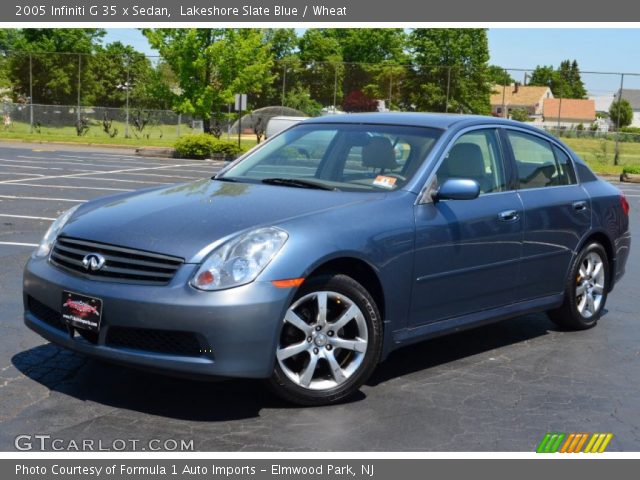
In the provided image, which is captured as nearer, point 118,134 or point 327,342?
point 327,342

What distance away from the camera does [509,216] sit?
18.9 ft

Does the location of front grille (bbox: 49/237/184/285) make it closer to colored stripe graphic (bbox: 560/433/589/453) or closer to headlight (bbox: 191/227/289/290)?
headlight (bbox: 191/227/289/290)

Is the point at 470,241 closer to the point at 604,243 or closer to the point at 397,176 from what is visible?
the point at 397,176

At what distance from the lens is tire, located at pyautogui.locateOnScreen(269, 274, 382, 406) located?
4539mm

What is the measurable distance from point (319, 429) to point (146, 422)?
2.79 ft

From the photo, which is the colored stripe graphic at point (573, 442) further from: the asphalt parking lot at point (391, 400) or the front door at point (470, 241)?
the front door at point (470, 241)

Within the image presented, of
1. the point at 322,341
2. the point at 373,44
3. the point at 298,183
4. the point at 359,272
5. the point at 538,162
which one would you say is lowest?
the point at 322,341

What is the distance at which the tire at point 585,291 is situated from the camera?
6.55 m

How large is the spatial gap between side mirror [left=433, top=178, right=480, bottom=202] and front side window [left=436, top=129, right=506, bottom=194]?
0.70 ft

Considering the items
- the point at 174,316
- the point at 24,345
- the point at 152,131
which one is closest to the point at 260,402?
the point at 174,316

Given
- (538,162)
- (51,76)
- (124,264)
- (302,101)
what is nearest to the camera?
(124,264)

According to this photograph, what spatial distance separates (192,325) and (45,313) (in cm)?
107

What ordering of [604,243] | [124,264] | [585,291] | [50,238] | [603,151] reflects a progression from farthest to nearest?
[603,151] < [604,243] < [585,291] < [50,238] < [124,264]

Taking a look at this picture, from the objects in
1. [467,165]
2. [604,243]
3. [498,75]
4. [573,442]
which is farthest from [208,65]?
[573,442]
